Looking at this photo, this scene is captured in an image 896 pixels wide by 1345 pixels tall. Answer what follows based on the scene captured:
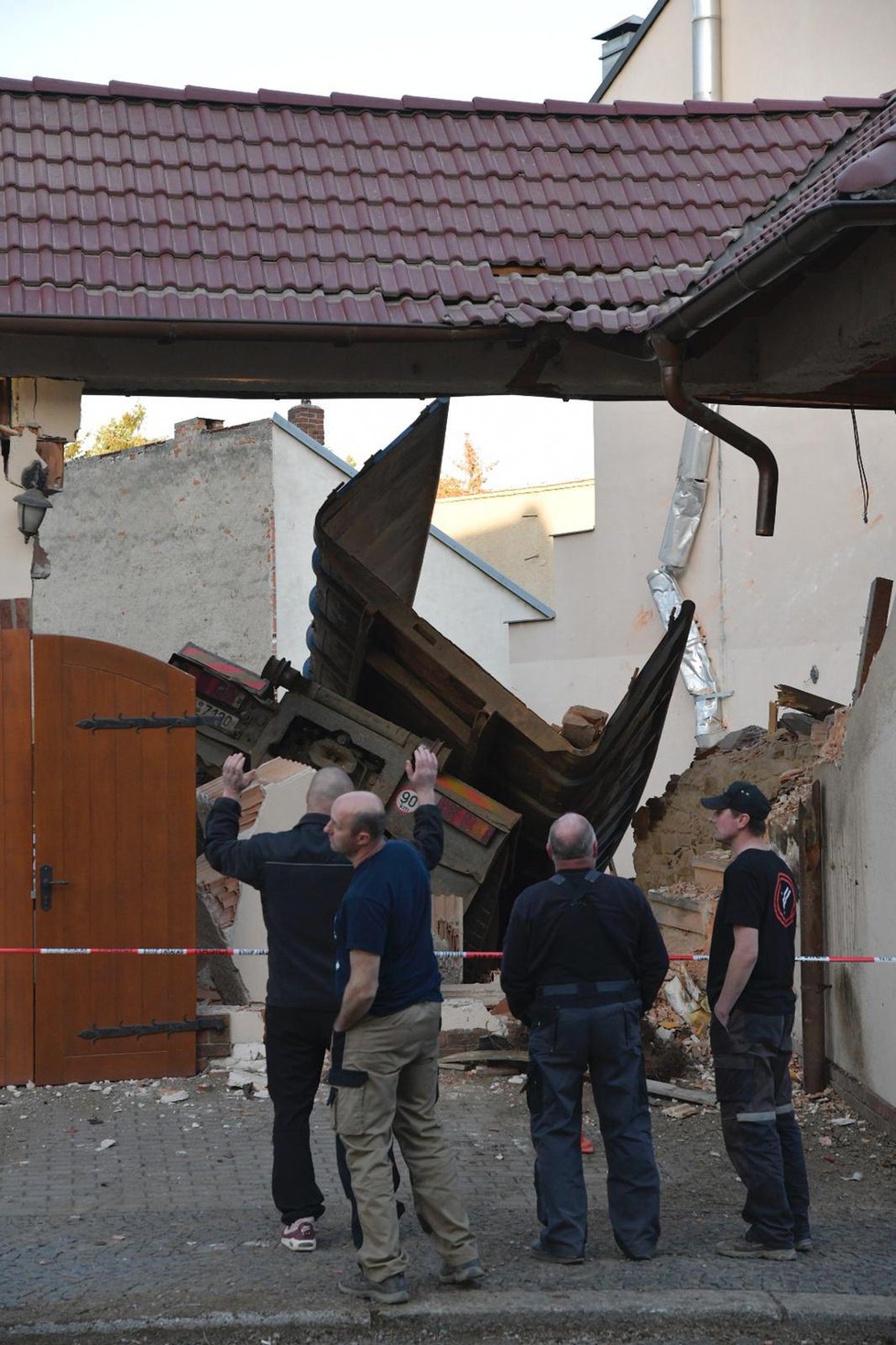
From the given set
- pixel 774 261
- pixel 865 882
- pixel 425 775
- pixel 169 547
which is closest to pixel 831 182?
pixel 774 261

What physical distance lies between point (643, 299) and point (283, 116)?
2.82m

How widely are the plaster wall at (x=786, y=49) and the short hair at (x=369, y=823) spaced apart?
13326 millimetres

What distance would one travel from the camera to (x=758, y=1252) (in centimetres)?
543

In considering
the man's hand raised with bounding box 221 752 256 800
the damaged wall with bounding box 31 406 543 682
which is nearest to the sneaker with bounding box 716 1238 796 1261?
the man's hand raised with bounding box 221 752 256 800

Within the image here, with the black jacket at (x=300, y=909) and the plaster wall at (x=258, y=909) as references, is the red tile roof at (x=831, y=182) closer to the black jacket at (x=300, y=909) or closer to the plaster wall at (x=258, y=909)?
the black jacket at (x=300, y=909)

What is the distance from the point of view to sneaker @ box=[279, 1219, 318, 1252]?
18.2 feet

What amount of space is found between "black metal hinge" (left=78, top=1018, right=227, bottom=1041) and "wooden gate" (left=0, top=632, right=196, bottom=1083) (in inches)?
1.0

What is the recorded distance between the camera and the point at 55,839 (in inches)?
324

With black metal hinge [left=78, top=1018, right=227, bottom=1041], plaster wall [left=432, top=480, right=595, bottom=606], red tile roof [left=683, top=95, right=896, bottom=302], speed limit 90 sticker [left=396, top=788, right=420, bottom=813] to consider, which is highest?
plaster wall [left=432, top=480, right=595, bottom=606]

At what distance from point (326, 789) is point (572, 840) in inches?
37.8

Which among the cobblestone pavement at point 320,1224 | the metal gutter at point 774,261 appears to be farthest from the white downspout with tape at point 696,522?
the cobblestone pavement at point 320,1224

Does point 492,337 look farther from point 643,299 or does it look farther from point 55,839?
point 55,839

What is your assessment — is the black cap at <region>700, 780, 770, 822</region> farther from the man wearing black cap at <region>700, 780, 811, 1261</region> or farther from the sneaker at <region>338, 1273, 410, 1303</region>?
the sneaker at <region>338, 1273, 410, 1303</region>

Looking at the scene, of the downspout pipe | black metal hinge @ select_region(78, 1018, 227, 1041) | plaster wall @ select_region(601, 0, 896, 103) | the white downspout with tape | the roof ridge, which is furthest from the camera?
the white downspout with tape
